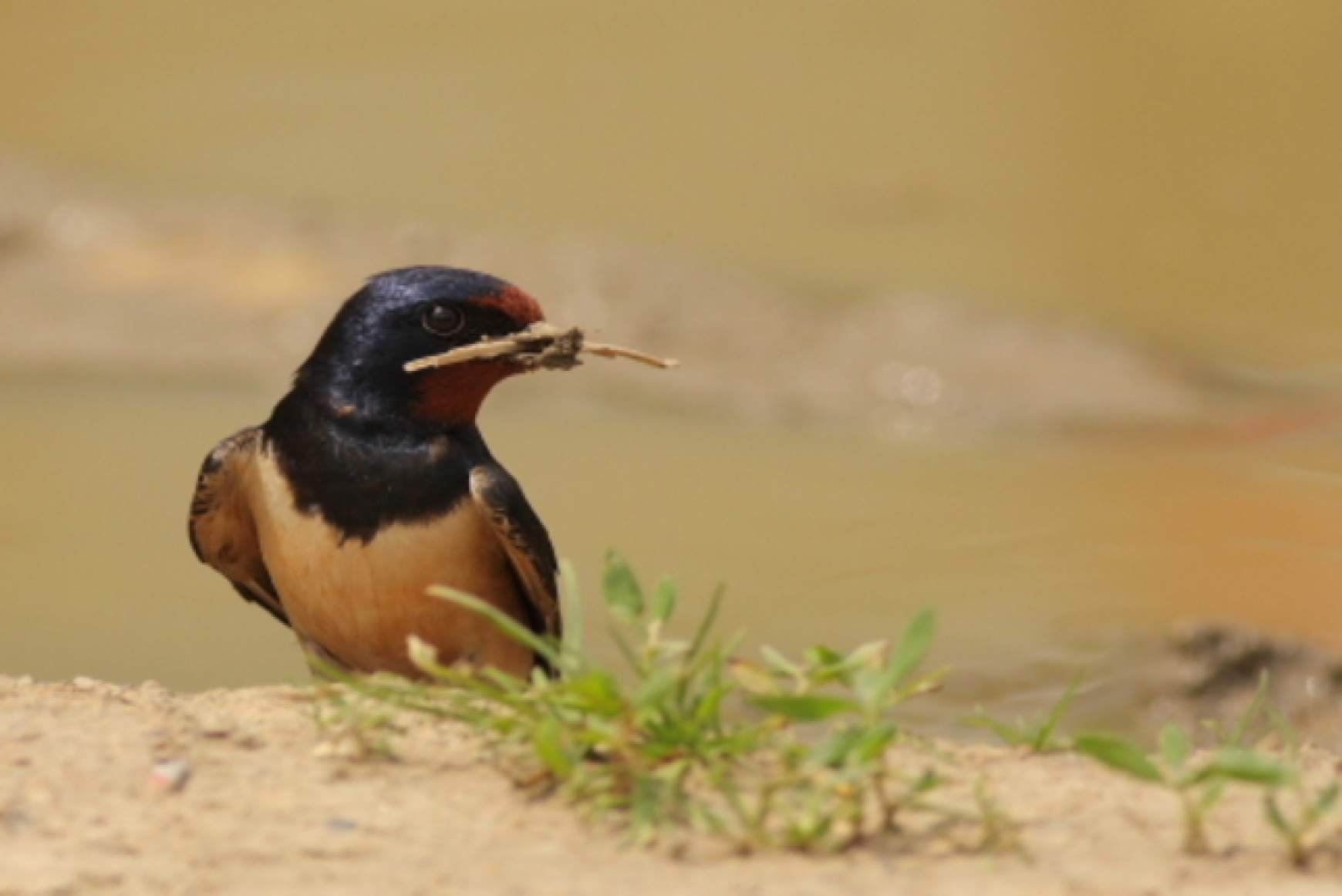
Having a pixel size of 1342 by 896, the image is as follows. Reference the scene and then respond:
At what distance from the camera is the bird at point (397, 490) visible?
4.73 meters

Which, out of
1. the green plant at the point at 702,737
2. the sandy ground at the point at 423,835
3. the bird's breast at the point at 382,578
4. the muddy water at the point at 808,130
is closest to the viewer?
the sandy ground at the point at 423,835

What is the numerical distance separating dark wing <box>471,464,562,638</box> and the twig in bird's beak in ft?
0.80

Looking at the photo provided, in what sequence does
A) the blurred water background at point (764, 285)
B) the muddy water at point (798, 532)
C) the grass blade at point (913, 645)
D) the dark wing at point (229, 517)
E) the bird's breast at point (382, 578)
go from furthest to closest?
1. the blurred water background at point (764, 285)
2. the muddy water at point (798, 532)
3. the dark wing at point (229, 517)
4. the bird's breast at point (382, 578)
5. the grass blade at point (913, 645)

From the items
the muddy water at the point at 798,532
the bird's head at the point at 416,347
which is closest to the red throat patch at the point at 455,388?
the bird's head at the point at 416,347

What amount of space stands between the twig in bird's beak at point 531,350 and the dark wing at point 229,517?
482 mm

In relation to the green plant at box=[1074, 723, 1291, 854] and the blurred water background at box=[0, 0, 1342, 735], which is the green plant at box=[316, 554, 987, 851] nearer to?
the green plant at box=[1074, 723, 1291, 854]

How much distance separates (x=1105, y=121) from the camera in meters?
16.5

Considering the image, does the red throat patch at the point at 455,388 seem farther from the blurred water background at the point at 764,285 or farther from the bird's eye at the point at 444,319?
the blurred water background at the point at 764,285

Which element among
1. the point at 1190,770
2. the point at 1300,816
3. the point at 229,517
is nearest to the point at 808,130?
the point at 229,517

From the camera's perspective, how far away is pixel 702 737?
11.5 ft

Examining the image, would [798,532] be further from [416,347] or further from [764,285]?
[416,347]

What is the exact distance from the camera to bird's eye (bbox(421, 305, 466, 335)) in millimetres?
4832

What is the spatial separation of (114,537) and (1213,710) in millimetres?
4384

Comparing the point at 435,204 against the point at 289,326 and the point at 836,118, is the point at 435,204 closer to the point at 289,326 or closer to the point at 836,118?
the point at 289,326
